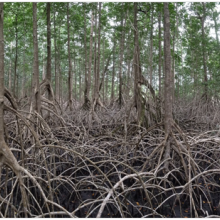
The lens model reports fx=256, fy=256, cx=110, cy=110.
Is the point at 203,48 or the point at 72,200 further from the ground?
the point at 203,48

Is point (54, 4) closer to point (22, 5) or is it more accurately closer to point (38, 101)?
point (22, 5)

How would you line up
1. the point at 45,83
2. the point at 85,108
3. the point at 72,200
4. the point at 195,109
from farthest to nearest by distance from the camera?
the point at 85,108, the point at 195,109, the point at 45,83, the point at 72,200

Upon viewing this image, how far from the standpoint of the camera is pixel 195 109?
6988 mm

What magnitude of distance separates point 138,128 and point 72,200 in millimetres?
1842

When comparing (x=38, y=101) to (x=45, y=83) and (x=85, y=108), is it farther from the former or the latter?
(x=85, y=108)

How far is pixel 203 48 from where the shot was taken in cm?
806

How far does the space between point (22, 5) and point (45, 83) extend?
3.28 metres

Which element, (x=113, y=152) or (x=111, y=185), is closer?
(x=111, y=185)

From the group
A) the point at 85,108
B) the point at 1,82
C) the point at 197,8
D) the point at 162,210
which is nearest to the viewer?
the point at 1,82

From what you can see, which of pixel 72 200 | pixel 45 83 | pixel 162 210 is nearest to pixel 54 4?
pixel 45 83

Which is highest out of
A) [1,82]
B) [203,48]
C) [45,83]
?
[203,48]

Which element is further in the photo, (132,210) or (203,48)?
(203,48)

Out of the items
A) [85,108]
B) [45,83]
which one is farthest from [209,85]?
[45,83]

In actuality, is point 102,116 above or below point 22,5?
below
